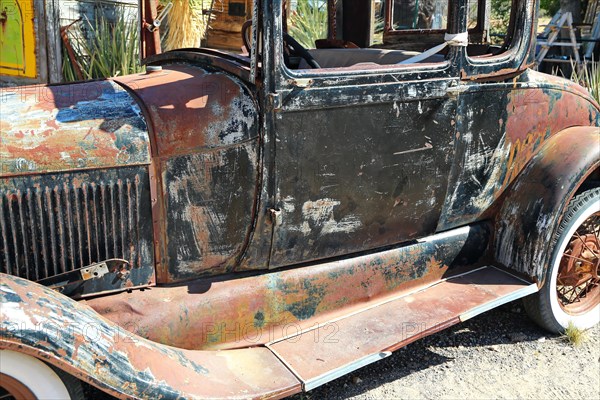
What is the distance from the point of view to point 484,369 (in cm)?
328

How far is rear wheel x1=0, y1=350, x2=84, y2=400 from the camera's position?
1975mm

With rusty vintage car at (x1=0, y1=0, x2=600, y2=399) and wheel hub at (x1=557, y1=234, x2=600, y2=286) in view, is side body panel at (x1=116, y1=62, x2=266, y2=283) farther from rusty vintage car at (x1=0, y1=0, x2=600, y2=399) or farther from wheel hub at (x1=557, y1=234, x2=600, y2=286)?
wheel hub at (x1=557, y1=234, x2=600, y2=286)

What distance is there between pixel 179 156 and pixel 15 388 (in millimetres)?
1027

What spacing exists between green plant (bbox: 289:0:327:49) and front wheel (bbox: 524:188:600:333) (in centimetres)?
499

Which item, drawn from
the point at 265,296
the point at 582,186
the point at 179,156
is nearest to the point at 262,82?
the point at 179,156

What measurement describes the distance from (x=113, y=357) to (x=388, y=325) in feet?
4.35

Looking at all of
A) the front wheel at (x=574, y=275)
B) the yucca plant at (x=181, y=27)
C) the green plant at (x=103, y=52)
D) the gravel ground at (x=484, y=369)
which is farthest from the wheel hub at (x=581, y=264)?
the yucca plant at (x=181, y=27)

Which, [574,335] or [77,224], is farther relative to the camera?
[574,335]

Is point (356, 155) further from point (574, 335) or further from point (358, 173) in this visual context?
point (574, 335)

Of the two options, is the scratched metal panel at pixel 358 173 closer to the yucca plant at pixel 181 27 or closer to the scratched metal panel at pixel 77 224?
the scratched metal panel at pixel 77 224

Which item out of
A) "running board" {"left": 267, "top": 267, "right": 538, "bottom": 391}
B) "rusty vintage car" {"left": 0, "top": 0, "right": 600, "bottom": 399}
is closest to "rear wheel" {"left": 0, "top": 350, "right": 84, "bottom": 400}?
"rusty vintage car" {"left": 0, "top": 0, "right": 600, "bottom": 399}

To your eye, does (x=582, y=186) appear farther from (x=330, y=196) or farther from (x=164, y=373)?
(x=164, y=373)

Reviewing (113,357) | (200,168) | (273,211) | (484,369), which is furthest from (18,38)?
(484,369)

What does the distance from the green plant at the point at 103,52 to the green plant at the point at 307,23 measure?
2.11 metres
